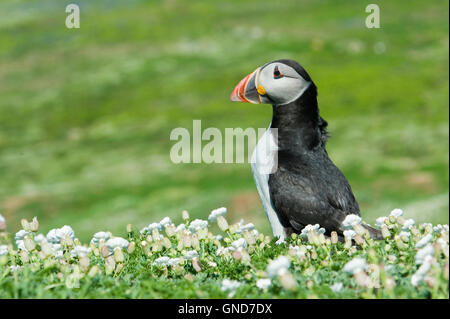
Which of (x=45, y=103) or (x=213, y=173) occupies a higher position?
(x=45, y=103)

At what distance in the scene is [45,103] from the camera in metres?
64.1

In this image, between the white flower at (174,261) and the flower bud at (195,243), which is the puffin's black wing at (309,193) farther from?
the white flower at (174,261)

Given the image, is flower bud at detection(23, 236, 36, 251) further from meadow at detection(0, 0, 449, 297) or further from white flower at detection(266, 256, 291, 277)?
white flower at detection(266, 256, 291, 277)

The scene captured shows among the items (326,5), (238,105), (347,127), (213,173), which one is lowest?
(213,173)

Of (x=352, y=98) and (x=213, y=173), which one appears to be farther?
(x=352, y=98)

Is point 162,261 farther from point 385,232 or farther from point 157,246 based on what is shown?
point 385,232

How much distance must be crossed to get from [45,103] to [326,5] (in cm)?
5538

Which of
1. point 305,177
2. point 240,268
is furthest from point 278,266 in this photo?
point 305,177

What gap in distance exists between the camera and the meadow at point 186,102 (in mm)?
30922

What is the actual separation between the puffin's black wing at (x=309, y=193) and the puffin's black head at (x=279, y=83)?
76cm

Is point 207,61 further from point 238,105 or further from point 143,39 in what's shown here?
point 238,105

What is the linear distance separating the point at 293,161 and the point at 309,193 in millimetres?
542

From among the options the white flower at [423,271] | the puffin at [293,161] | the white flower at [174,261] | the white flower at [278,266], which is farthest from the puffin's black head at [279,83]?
the white flower at [278,266]

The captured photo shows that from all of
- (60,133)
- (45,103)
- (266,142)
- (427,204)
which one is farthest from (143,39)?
(266,142)
